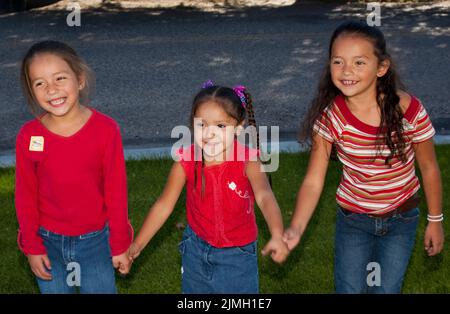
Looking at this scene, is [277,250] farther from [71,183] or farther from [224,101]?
[71,183]

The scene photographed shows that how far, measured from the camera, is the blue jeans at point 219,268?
368 centimetres

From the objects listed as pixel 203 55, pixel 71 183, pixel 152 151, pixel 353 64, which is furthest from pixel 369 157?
pixel 203 55

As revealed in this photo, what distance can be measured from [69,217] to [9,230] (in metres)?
2.29

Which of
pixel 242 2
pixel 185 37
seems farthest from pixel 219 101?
pixel 242 2

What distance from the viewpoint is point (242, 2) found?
46.6 feet

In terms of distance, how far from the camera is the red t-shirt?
3.66 metres

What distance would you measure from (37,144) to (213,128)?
2.53 ft

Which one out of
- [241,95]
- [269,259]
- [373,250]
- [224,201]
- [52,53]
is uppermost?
[52,53]

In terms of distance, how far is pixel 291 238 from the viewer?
3600 mm

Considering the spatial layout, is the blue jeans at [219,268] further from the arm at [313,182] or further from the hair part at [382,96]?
the hair part at [382,96]

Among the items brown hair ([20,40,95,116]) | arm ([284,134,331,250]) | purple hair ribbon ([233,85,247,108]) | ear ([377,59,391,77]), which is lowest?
arm ([284,134,331,250])

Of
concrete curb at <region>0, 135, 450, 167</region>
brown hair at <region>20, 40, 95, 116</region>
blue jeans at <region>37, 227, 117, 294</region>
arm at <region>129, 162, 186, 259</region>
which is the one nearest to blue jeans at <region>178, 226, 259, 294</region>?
arm at <region>129, 162, 186, 259</region>

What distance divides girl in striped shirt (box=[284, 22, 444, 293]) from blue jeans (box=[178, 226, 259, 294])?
25cm

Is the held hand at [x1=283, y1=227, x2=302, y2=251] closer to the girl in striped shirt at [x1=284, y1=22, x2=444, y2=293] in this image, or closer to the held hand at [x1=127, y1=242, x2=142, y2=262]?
the girl in striped shirt at [x1=284, y1=22, x2=444, y2=293]
